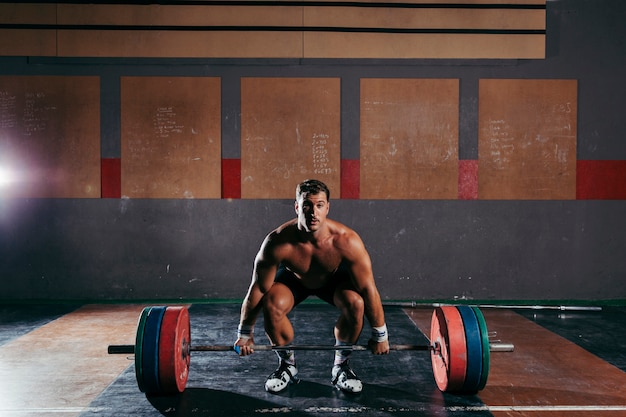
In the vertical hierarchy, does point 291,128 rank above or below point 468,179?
above

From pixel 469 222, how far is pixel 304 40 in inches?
88.1

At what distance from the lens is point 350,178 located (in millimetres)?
4809

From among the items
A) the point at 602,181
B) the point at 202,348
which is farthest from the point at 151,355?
the point at 602,181

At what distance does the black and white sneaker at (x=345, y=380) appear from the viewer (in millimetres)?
2515

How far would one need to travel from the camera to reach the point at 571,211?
482cm

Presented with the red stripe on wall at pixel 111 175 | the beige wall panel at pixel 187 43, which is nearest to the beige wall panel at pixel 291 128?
the beige wall panel at pixel 187 43

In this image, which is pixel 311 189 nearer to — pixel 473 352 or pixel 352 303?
pixel 352 303

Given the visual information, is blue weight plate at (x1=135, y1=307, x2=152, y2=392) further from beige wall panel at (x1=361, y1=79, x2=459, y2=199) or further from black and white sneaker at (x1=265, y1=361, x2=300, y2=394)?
beige wall panel at (x1=361, y1=79, x2=459, y2=199)

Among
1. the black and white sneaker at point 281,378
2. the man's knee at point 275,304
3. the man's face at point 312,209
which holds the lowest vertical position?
the black and white sneaker at point 281,378

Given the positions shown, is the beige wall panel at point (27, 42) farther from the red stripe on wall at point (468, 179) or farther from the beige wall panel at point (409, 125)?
the red stripe on wall at point (468, 179)

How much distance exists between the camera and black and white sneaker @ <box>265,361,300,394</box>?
254cm

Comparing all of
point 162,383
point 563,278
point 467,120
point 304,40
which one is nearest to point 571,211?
point 563,278

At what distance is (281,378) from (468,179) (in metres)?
2.94

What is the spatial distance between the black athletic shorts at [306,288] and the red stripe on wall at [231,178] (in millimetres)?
2212
